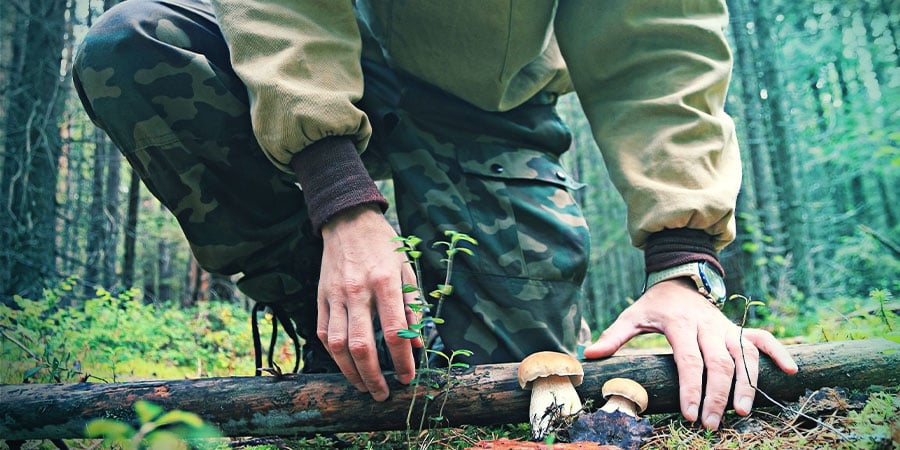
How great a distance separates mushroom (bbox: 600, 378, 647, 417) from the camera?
1.64 metres

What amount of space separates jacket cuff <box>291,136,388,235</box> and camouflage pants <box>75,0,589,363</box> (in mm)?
574

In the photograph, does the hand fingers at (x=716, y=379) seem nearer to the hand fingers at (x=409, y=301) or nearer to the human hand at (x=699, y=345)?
the human hand at (x=699, y=345)

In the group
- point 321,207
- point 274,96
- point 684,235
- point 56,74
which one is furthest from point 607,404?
point 56,74

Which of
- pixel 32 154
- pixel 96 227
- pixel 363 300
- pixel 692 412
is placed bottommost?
pixel 692 412

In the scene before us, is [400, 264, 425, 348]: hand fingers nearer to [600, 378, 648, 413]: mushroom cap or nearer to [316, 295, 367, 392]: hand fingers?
[316, 295, 367, 392]: hand fingers

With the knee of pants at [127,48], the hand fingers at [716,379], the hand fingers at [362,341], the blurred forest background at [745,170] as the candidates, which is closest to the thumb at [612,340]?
the hand fingers at [716,379]

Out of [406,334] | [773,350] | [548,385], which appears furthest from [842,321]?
[406,334]

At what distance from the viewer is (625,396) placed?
5.42ft

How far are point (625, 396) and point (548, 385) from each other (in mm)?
234

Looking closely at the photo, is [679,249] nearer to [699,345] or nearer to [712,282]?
[712,282]

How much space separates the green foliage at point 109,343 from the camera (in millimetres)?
3043

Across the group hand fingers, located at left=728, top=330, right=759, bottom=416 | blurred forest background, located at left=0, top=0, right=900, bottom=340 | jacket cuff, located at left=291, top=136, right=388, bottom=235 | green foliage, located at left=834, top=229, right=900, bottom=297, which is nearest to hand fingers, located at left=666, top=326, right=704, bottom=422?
hand fingers, located at left=728, top=330, right=759, bottom=416

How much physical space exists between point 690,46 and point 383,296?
169 cm

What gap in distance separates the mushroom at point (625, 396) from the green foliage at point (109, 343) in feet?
6.78
